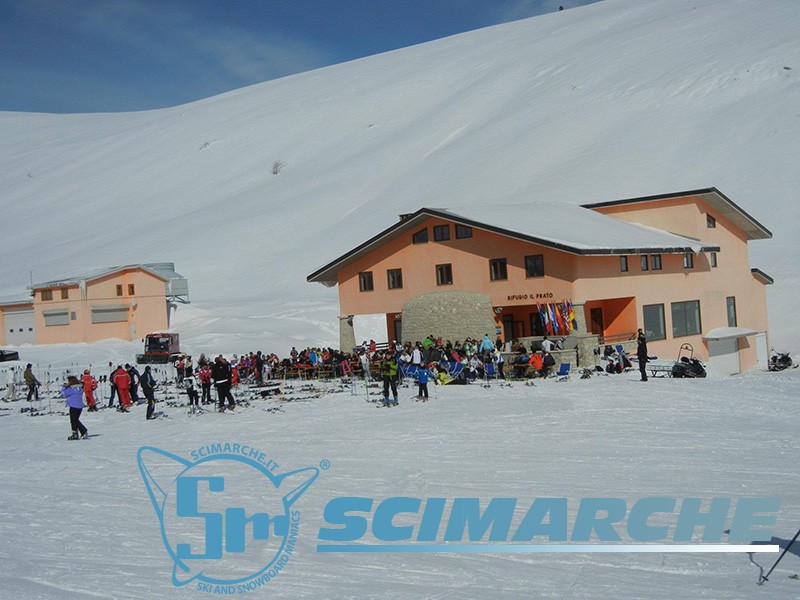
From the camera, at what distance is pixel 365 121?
10250cm

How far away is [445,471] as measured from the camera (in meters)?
13.4

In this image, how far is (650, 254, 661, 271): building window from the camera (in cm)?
3375

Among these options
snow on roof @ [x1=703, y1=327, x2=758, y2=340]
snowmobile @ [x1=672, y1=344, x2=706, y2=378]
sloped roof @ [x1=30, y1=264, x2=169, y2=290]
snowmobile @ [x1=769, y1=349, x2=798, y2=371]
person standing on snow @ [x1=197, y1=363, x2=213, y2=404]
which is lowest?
snowmobile @ [x1=769, y1=349, x2=798, y2=371]

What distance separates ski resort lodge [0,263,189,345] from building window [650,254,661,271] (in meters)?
31.2

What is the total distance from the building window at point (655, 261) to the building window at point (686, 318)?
1.71 meters

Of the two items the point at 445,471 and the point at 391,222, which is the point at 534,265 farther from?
the point at 391,222

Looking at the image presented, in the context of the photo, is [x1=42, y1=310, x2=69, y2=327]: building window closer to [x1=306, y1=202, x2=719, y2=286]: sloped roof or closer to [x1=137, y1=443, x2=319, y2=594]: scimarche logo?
[x1=306, y1=202, x2=719, y2=286]: sloped roof

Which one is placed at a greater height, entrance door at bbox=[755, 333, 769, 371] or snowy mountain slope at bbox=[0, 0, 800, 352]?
snowy mountain slope at bbox=[0, 0, 800, 352]

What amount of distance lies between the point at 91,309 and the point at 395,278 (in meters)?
25.2

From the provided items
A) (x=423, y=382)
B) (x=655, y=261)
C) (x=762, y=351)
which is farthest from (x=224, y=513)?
(x=762, y=351)

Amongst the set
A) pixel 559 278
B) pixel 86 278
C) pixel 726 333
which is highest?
pixel 86 278

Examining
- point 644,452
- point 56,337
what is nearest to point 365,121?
point 56,337

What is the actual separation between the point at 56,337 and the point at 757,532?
159ft

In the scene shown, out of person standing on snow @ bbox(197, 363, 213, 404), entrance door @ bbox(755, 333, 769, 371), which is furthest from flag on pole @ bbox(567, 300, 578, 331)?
entrance door @ bbox(755, 333, 769, 371)
